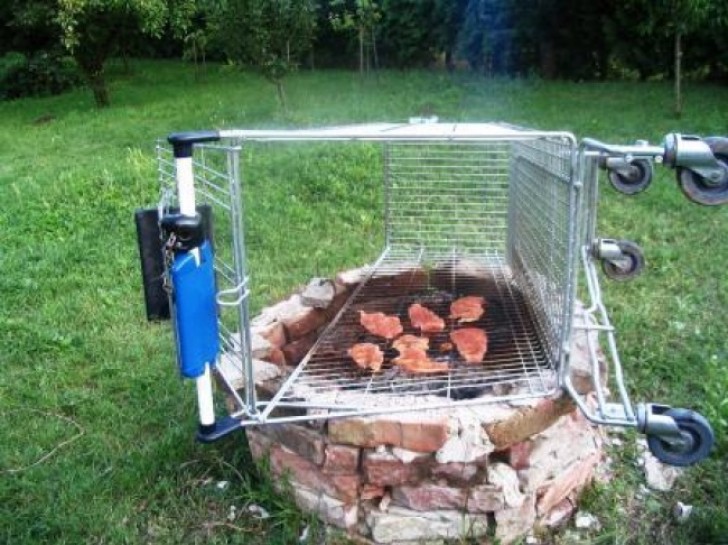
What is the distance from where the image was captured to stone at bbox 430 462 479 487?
199cm

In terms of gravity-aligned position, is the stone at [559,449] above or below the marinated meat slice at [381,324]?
below

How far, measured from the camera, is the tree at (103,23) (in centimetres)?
932

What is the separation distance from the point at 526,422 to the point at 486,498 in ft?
0.77

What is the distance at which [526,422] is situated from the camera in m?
1.98

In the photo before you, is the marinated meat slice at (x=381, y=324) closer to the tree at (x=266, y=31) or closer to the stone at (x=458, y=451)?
the stone at (x=458, y=451)

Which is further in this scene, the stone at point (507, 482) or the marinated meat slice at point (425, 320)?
the marinated meat slice at point (425, 320)

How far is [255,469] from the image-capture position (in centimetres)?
235

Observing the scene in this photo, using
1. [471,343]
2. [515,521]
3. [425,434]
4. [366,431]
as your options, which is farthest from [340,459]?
[471,343]

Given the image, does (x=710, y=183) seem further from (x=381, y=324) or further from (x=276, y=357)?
(x=276, y=357)

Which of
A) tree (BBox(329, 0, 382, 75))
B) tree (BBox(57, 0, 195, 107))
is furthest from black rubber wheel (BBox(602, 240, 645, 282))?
tree (BBox(57, 0, 195, 107))

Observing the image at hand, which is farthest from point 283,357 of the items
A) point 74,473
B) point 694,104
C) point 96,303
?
point 694,104

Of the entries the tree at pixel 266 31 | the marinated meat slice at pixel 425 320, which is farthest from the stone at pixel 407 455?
the tree at pixel 266 31

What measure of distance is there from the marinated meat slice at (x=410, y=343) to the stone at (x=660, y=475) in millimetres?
777

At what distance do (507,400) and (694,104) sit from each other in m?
7.24
